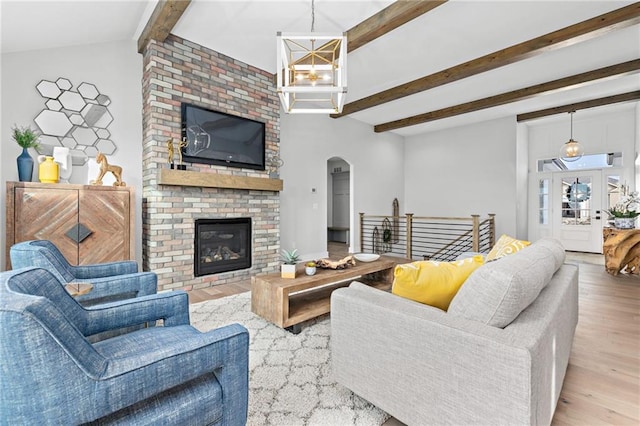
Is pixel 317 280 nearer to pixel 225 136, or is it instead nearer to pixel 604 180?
pixel 225 136

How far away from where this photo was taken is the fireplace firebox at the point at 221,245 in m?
3.88

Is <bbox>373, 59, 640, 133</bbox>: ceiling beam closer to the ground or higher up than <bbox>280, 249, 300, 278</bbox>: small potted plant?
higher up

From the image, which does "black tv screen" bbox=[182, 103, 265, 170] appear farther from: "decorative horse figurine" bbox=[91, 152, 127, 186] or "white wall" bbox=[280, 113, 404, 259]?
"white wall" bbox=[280, 113, 404, 259]

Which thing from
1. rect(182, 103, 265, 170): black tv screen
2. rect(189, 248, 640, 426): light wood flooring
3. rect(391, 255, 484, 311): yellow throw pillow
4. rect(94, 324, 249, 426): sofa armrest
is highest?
rect(182, 103, 265, 170): black tv screen

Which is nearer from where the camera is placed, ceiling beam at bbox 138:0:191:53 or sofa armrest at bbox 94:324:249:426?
sofa armrest at bbox 94:324:249:426

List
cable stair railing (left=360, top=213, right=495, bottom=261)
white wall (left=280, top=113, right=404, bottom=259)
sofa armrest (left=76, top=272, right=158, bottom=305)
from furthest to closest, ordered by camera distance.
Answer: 1. cable stair railing (left=360, top=213, right=495, bottom=261)
2. white wall (left=280, top=113, right=404, bottom=259)
3. sofa armrest (left=76, top=272, right=158, bottom=305)

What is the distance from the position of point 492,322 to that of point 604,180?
748 centimetres

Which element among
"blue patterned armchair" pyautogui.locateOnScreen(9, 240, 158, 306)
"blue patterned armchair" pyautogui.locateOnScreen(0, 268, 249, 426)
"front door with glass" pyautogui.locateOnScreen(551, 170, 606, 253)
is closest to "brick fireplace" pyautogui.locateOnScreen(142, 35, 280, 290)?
"blue patterned armchair" pyautogui.locateOnScreen(9, 240, 158, 306)

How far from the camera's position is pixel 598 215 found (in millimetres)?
6410

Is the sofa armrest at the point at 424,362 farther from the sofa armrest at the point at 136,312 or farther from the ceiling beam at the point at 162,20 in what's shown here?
the ceiling beam at the point at 162,20

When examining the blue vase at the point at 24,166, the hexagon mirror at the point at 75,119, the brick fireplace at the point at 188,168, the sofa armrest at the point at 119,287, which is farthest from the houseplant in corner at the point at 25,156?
the sofa armrest at the point at 119,287

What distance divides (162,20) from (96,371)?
3417 millimetres

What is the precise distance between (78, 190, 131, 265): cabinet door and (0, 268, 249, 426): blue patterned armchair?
6.99ft

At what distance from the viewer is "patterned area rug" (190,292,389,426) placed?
1.47 metres
